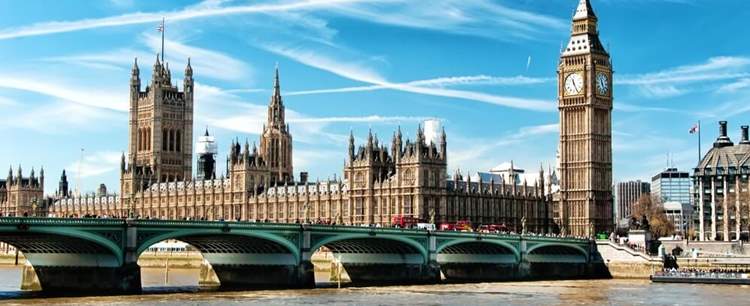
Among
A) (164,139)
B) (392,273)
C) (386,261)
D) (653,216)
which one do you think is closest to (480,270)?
(386,261)

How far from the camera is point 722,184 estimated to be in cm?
15988

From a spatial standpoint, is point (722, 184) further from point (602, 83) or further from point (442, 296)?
point (442, 296)

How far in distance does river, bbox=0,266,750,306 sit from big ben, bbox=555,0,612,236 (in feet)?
170

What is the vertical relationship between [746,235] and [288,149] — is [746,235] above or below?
below

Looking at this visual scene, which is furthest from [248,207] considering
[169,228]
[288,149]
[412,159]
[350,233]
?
[169,228]

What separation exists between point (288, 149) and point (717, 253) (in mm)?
75530

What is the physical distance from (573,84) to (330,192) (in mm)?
32605

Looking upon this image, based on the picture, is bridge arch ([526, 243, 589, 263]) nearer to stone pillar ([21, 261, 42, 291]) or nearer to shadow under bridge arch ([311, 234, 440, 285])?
shadow under bridge arch ([311, 234, 440, 285])

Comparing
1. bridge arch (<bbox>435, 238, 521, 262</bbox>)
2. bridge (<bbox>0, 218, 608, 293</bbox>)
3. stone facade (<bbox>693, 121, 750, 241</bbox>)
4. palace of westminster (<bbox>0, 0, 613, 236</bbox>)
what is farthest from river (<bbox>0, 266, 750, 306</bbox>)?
stone facade (<bbox>693, 121, 750, 241</bbox>)

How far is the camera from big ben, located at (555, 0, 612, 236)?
147375 millimetres

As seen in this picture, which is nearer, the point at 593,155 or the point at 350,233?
the point at 350,233

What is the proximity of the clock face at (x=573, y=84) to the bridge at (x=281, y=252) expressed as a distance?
34869 millimetres

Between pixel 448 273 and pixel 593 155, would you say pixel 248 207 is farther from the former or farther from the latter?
pixel 448 273

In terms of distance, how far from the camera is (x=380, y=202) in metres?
139
